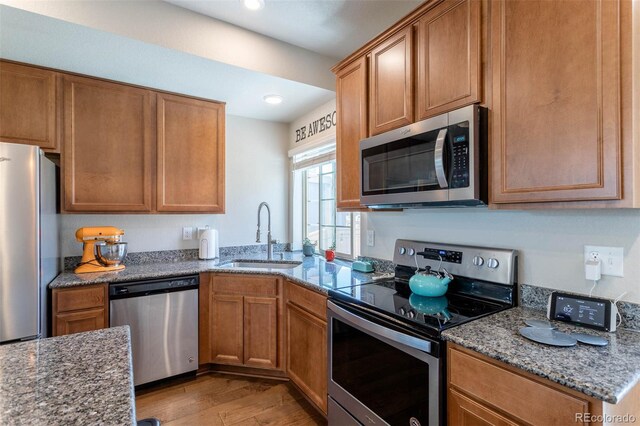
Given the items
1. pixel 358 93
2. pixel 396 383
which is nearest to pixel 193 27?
pixel 358 93

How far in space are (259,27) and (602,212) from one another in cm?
229

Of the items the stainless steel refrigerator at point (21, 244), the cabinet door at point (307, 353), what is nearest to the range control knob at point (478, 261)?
the cabinet door at point (307, 353)

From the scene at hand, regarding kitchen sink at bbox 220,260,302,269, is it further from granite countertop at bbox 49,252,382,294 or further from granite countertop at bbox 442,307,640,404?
granite countertop at bbox 442,307,640,404

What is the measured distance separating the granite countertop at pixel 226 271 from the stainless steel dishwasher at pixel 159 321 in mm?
58

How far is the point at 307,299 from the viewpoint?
6.43ft

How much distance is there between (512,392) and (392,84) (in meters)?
1.55

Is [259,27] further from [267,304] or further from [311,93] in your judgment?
[267,304]

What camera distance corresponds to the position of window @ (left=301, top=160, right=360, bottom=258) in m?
2.67

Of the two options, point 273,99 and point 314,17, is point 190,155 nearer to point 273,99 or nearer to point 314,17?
point 273,99

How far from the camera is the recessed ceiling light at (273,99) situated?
8.85ft

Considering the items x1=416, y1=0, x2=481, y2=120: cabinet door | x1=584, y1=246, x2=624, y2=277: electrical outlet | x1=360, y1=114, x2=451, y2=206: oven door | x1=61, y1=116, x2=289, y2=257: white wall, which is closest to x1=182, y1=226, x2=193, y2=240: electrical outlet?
x1=61, y1=116, x2=289, y2=257: white wall

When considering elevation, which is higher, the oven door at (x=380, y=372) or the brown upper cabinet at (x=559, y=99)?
the brown upper cabinet at (x=559, y=99)

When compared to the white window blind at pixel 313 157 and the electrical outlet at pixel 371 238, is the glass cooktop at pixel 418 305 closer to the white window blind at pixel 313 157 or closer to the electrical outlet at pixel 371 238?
the electrical outlet at pixel 371 238

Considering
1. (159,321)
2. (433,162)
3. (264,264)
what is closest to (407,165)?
(433,162)
